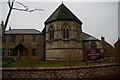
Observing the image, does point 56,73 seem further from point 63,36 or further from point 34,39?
point 34,39

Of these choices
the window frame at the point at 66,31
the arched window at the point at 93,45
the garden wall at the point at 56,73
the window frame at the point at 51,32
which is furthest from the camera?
the arched window at the point at 93,45

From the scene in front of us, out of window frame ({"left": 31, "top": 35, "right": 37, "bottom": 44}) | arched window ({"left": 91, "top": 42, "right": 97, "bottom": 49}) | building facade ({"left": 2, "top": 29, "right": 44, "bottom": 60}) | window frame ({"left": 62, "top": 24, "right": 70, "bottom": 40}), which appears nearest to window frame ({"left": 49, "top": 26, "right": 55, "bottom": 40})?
window frame ({"left": 62, "top": 24, "right": 70, "bottom": 40})

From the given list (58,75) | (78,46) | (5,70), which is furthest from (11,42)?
(58,75)

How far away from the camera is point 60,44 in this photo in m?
22.2

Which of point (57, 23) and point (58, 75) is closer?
point (58, 75)

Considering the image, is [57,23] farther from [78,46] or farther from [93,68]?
[93,68]

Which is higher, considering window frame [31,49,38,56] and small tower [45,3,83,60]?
A: small tower [45,3,83,60]

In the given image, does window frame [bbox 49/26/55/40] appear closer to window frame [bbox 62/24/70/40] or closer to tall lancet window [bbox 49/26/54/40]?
tall lancet window [bbox 49/26/54/40]

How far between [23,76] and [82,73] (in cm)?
491

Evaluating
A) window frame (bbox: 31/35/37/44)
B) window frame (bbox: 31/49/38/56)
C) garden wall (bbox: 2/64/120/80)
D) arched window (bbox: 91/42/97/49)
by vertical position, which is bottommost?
garden wall (bbox: 2/64/120/80)

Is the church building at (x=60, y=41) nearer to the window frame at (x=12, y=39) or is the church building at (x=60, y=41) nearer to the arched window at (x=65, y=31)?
the arched window at (x=65, y=31)

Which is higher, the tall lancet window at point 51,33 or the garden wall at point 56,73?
the tall lancet window at point 51,33

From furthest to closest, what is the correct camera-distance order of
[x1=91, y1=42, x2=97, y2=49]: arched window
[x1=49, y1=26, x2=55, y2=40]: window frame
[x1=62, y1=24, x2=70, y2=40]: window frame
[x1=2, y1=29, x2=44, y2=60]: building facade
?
[x1=2, y1=29, x2=44, y2=60]: building facade → [x1=91, y1=42, x2=97, y2=49]: arched window → [x1=49, y1=26, x2=55, y2=40]: window frame → [x1=62, y1=24, x2=70, y2=40]: window frame

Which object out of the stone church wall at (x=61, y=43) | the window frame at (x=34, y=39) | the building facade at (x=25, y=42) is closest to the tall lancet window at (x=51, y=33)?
the stone church wall at (x=61, y=43)
